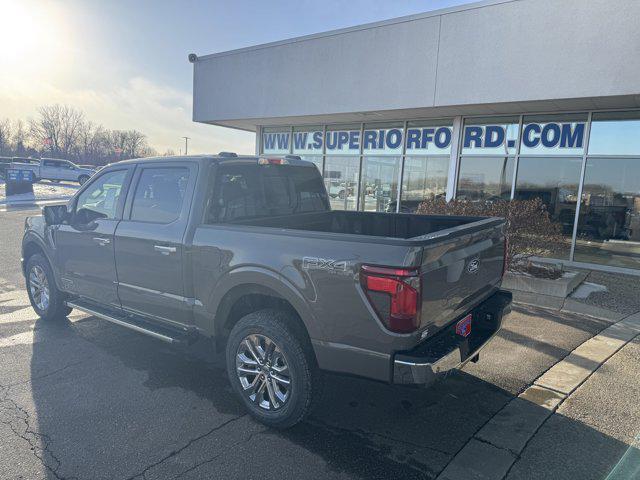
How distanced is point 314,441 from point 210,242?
166cm

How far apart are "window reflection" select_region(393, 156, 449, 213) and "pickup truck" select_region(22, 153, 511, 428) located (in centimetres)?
752

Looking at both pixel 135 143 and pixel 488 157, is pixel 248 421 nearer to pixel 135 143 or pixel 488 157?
pixel 488 157

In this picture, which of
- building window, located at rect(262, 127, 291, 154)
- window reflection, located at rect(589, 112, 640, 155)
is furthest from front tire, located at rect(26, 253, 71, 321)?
window reflection, located at rect(589, 112, 640, 155)

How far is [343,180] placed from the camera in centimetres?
1363

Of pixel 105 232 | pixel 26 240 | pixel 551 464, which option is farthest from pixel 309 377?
pixel 26 240

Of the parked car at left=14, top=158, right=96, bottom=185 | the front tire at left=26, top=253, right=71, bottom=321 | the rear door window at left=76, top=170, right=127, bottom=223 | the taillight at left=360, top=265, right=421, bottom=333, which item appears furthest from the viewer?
the parked car at left=14, top=158, right=96, bottom=185

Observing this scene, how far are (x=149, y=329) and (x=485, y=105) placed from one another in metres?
8.72

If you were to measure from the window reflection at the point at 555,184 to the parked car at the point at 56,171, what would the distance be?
33195 millimetres

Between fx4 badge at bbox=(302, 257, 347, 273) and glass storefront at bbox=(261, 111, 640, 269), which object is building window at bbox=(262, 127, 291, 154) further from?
fx4 badge at bbox=(302, 257, 347, 273)

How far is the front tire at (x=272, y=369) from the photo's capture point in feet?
9.82

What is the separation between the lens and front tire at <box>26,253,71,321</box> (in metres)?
5.13

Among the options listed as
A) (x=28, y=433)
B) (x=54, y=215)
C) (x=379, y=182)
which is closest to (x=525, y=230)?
(x=379, y=182)

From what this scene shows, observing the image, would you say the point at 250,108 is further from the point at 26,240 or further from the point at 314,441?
the point at 314,441

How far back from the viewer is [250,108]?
13.4 metres
